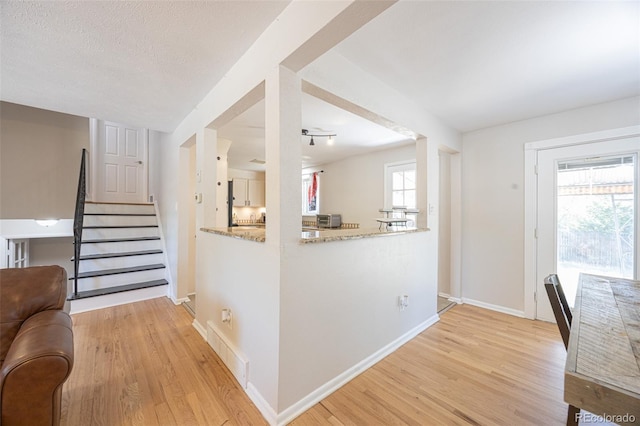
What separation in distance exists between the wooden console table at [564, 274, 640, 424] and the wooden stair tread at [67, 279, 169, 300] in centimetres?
415

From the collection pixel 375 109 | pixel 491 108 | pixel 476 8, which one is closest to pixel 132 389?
pixel 375 109

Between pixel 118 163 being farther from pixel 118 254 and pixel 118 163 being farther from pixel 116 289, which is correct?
pixel 116 289

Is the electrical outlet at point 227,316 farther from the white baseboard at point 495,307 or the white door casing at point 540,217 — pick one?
the white door casing at point 540,217

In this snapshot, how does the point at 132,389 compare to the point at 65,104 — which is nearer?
the point at 132,389

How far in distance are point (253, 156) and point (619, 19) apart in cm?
457

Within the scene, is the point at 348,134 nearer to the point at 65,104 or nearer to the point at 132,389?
the point at 65,104

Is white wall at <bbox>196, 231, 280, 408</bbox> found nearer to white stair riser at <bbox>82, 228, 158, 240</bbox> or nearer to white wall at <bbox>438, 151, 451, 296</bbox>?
white stair riser at <bbox>82, 228, 158, 240</bbox>

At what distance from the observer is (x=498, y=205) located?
3152mm

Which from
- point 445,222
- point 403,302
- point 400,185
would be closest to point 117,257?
point 403,302

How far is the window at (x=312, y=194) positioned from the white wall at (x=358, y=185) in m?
0.12

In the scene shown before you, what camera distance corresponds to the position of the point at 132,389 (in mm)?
1680

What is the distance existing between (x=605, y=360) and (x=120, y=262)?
475 centimetres

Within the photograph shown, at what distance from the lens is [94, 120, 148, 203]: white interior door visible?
4836 millimetres

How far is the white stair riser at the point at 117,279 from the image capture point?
10.4 feet
